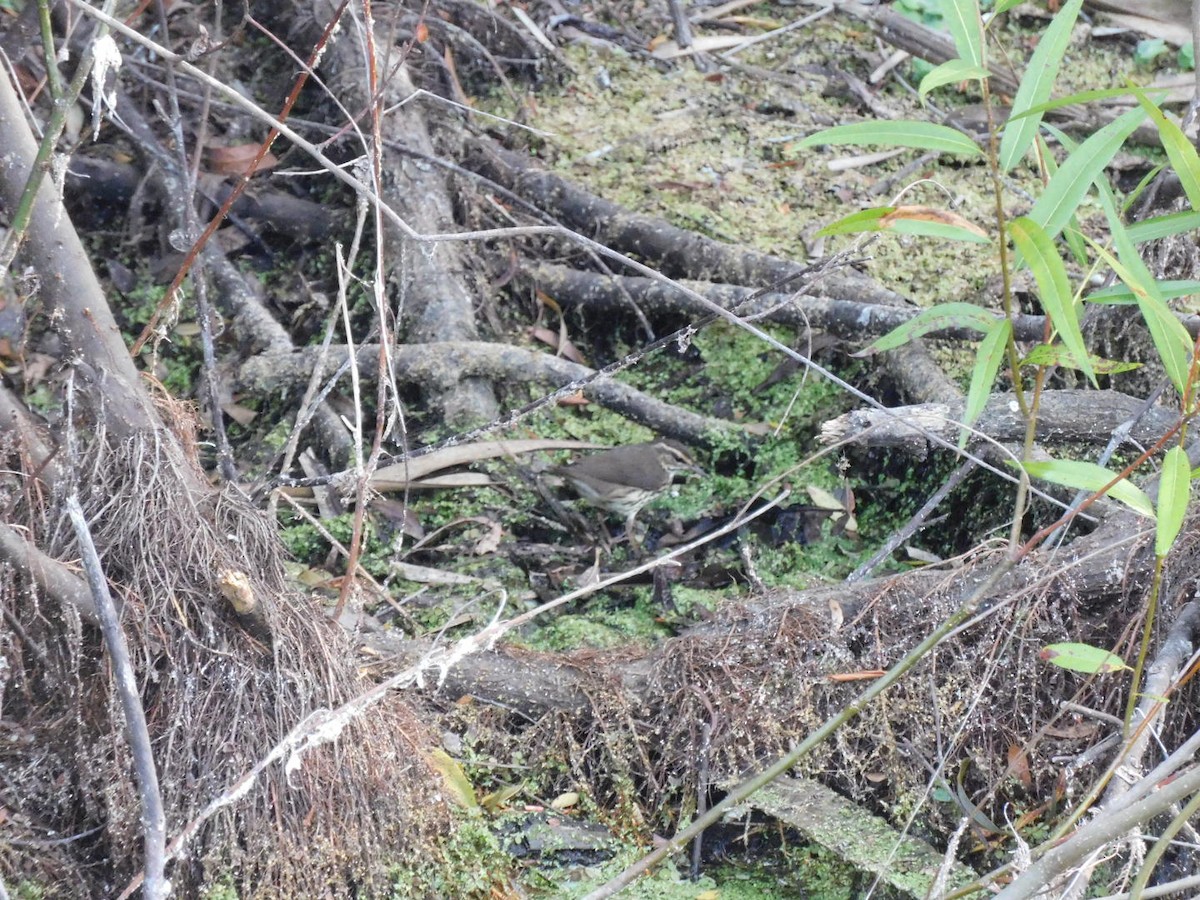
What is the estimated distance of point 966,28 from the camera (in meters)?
1.71

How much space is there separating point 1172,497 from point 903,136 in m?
0.69

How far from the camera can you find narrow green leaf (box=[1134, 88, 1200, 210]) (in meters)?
1.64

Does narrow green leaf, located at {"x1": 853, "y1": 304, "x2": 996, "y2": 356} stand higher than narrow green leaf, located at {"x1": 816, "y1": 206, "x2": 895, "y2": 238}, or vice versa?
narrow green leaf, located at {"x1": 816, "y1": 206, "x2": 895, "y2": 238}

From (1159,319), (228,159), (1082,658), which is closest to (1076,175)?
(1159,319)

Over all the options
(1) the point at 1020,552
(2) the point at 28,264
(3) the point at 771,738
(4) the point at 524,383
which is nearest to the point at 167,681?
(2) the point at 28,264

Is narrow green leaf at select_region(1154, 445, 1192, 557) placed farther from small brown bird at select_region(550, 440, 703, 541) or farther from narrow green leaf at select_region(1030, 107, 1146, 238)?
small brown bird at select_region(550, 440, 703, 541)

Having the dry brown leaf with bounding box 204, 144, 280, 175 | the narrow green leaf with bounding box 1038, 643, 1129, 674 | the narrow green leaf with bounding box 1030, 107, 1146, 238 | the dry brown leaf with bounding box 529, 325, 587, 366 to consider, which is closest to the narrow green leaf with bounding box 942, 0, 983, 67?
the narrow green leaf with bounding box 1030, 107, 1146, 238

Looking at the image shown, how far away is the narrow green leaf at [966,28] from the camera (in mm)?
1688

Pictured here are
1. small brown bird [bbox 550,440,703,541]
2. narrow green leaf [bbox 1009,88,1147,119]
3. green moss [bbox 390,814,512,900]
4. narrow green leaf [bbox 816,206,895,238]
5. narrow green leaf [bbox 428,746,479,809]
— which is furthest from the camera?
small brown bird [bbox 550,440,703,541]

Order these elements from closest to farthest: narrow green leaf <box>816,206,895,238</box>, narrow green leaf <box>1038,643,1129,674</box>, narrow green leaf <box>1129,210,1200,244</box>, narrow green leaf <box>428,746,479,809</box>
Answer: narrow green leaf <box>816,206,895,238</box> < narrow green leaf <box>1129,210,1200,244</box> < narrow green leaf <box>1038,643,1129,674</box> < narrow green leaf <box>428,746,479,809</box>

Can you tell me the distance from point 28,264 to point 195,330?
230 centimetres

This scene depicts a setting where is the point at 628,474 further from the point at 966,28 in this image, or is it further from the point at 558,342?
the point at 966,28

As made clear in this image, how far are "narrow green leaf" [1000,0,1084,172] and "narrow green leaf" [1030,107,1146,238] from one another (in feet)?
0.26

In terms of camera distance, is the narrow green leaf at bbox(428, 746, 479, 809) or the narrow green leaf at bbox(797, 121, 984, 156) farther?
the narrow green leaf at bbox(428, 746, 479, 809)
